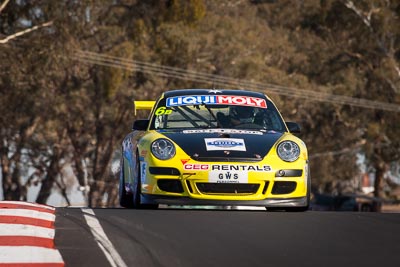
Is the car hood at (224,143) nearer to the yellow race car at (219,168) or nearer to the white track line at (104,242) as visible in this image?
the yellow race car at (219,168)

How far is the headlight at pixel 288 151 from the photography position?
9.44m

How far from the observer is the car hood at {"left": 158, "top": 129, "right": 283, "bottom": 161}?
930cm

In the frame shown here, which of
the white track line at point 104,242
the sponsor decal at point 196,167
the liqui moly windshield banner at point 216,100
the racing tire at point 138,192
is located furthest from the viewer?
the liqui moly windshield banner at point 216,100

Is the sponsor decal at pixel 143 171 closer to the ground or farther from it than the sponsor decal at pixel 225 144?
closer to the ground

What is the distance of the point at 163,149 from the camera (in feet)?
30.7

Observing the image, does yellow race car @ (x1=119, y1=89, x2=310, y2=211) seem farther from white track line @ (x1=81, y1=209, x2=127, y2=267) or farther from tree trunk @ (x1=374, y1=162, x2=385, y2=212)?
tree trunk @ (x1=374, y1=162, x2=385, y2=212)

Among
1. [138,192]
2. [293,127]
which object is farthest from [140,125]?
[293,127]

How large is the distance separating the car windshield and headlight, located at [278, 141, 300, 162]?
2.62ft

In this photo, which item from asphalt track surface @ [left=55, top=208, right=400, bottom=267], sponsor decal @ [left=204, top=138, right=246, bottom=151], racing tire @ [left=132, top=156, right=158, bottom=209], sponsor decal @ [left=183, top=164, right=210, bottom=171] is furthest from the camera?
racing tire @ [left=132, top=156, right=158, bottom=209]

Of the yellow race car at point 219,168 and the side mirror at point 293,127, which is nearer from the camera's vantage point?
the yellow race car at point 219,168

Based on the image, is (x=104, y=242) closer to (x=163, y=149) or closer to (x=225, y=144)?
(x=163, y=149)

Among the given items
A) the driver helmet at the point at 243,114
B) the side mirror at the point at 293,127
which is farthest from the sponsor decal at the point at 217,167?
the side mirror at the point at 293,127

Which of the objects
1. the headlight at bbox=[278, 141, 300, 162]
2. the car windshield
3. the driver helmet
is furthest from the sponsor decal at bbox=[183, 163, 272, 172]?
the driver helmet

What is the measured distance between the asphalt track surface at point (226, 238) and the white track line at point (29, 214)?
11cm
